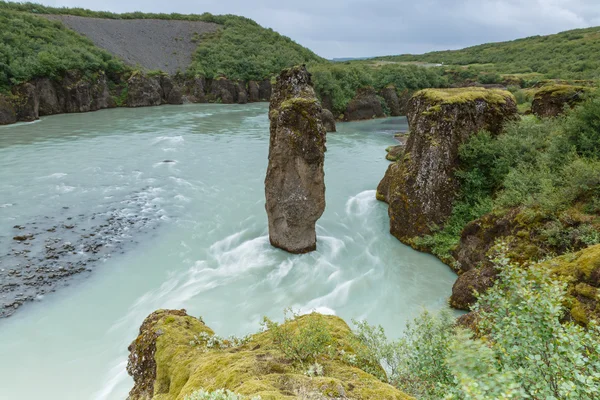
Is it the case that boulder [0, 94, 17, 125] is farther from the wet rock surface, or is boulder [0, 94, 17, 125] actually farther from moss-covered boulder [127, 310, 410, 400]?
moss-covered boulder [127, 310, 410, 400]

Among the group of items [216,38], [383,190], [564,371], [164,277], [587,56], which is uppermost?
[216,38]

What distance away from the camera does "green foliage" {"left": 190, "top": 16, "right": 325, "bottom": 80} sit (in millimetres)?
83500

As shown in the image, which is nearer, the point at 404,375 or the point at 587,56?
the point at 404,375

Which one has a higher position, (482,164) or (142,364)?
(482,164)

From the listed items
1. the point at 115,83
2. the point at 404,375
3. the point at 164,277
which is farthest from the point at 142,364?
the point at 115,83

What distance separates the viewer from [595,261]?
23.0 feet

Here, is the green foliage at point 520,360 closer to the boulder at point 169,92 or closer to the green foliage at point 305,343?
the green foliage at point 305,343

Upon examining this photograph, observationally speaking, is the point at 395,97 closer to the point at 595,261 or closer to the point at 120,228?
the point at 120,228

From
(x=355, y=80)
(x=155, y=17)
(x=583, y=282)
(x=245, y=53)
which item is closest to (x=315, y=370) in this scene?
(x=583, y=282)

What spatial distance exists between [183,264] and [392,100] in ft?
189

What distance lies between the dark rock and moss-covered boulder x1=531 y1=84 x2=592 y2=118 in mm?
56630

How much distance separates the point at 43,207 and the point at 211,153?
50.7ft

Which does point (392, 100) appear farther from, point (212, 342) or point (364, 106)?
point (212, 342)

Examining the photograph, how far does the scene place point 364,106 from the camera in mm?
57750
